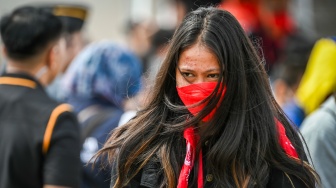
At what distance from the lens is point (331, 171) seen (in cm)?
430

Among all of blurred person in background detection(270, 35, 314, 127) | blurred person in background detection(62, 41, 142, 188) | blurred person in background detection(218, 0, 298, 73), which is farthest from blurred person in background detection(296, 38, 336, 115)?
blurred person in background detection(218, 0, 298, 73)

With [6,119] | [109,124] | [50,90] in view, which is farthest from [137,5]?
[6,119]

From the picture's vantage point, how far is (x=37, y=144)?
4.30m

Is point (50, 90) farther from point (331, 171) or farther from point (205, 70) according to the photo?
point (205, 70)

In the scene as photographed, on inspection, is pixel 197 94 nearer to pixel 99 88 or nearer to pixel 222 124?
pixel 222 124

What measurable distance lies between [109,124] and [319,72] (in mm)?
1306

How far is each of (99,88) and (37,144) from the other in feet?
4.76

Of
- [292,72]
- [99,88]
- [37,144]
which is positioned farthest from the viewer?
[292,72]

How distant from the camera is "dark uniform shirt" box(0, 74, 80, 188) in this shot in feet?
14.1

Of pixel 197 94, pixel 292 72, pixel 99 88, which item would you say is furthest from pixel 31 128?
pixel 292 72

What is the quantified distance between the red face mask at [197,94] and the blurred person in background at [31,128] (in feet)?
3.64

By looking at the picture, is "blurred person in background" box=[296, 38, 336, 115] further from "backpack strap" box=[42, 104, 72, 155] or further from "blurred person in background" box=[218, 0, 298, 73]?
"blurred person in background" box=[218, 0, 298, 73]

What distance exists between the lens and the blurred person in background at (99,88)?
5367 mm

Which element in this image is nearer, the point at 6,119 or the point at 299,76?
the point at 6,119
